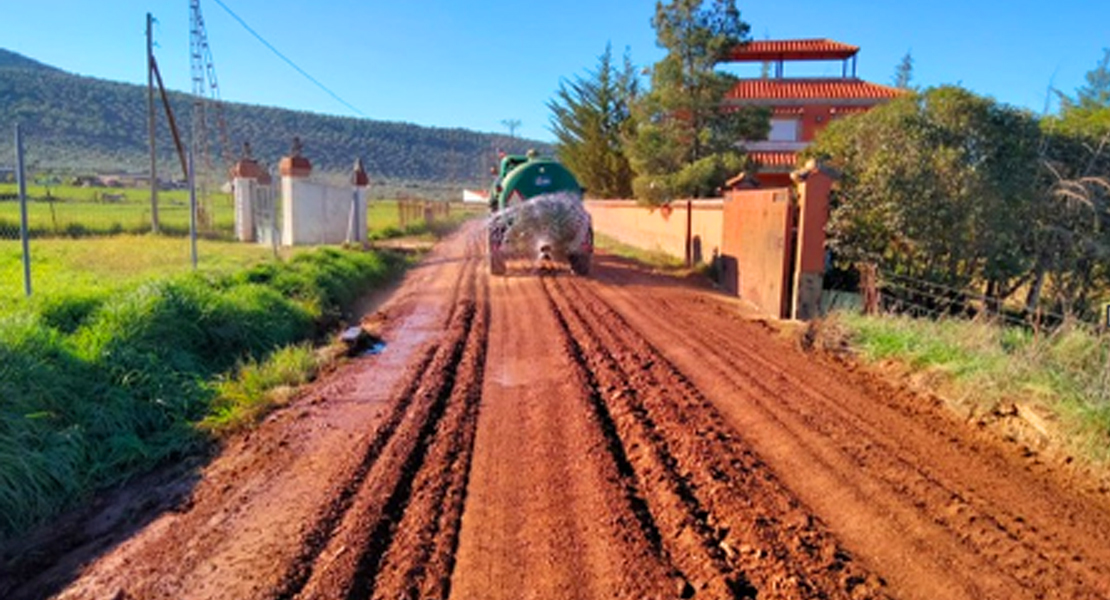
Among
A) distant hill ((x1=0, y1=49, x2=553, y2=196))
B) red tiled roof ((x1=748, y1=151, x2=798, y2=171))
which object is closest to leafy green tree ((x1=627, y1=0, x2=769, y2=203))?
red tiled roof ((x1=748, y1=151, x2=798, y2=171))

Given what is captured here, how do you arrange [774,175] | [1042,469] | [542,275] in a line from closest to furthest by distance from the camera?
[1042,469] < [542,275] < [774,175]

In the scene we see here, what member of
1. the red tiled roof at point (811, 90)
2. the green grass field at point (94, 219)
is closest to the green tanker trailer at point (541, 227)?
the green grass field at point (94, 219)

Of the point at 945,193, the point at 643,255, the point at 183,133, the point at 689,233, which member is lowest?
the point at 643,255

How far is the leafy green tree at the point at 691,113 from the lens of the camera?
20266 millimetres

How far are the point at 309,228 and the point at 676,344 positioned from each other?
52.3 feet

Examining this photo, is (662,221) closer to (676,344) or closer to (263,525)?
(676,344)

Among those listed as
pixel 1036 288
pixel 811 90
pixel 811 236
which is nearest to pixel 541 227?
pixel 811 236

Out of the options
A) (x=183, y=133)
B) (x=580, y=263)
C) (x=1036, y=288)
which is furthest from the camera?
(x=183, y=133)

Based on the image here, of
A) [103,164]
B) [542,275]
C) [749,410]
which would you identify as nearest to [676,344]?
[749,410]

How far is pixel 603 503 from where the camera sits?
4445mm

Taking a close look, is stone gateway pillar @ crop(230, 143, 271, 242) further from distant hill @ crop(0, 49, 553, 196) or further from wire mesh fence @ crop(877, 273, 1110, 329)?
distant hill @ crop(0, 49, 553, 196)

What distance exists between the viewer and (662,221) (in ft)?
70.2

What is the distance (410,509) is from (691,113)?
18.2 metres

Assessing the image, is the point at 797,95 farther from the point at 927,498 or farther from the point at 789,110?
the point at 927,498
